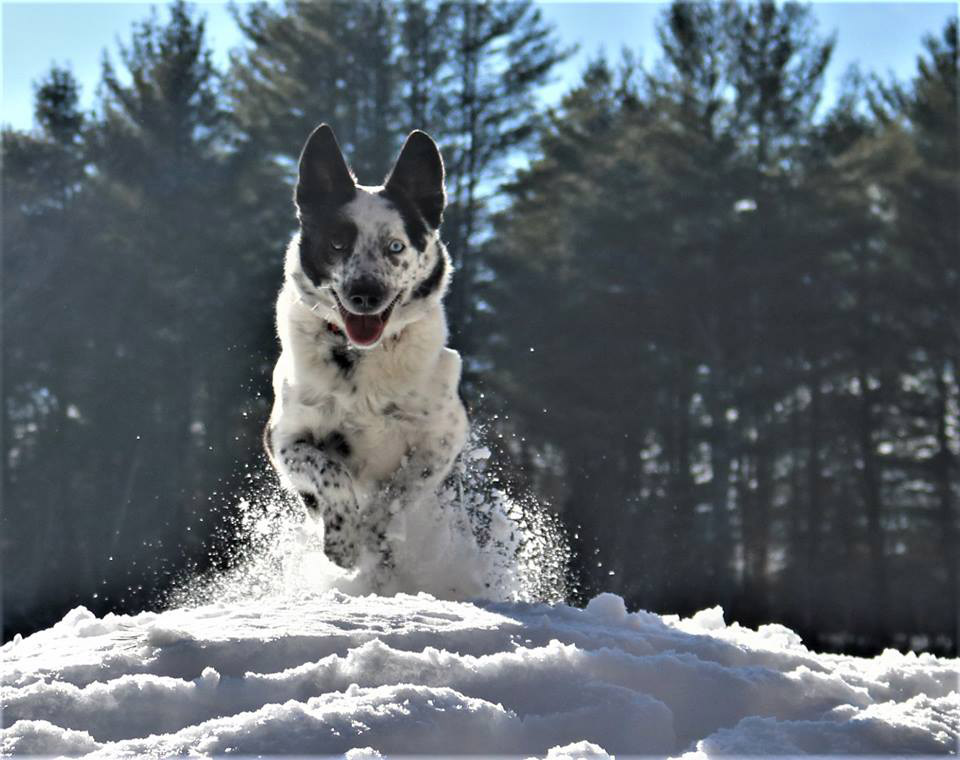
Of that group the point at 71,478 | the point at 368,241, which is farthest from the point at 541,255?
the point at 368,241

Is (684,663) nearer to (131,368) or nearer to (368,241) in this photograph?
(368,241)

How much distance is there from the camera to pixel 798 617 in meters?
24.1

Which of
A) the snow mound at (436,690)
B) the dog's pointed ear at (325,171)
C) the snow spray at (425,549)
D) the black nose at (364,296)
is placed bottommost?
the snow mound at (436,690)

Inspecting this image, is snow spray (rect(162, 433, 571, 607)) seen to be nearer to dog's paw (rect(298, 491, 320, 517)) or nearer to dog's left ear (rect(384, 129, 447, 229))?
dog's paw (rect(298, 491, 320, 517))

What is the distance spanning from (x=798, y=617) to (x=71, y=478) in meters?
16.3

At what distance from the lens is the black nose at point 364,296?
5547 mm

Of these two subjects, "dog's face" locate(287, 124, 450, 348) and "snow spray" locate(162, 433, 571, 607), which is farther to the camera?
"snow spray" locate(162, 433, 571, 607)

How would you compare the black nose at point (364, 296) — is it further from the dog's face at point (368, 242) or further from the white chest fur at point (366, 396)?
the white chest fur at point (366, 396)

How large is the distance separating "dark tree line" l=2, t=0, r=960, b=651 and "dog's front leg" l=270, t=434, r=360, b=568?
56.9 feet

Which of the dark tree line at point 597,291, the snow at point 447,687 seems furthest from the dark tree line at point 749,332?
the snow at point 447,687

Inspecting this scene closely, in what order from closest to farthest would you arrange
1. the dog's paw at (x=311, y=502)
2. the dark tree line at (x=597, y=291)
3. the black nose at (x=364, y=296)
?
the black nose at (x=364, y=296), the dog's paw at (x=311, y=502), the dark tree line at (x=597, y=291)

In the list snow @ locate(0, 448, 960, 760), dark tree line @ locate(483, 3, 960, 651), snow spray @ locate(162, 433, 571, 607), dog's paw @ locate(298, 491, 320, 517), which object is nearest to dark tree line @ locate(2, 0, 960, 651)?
dark tree line @ locate(483, 3, 960, 651)

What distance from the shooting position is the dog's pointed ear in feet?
19.8

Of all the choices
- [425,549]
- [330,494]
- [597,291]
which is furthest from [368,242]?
[597,291]
